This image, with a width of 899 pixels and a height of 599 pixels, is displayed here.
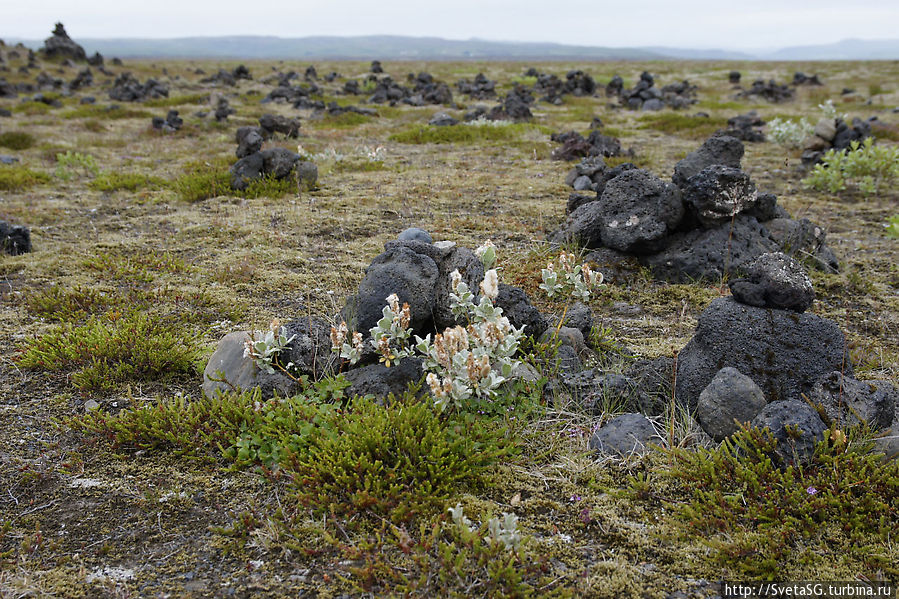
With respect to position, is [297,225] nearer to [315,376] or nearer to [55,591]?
[315,376]

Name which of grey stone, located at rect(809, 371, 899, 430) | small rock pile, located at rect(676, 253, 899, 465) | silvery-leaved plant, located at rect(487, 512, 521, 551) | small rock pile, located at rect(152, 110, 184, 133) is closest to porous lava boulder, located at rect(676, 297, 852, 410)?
small rock pile, located at rect(676, 253, 899, 465)

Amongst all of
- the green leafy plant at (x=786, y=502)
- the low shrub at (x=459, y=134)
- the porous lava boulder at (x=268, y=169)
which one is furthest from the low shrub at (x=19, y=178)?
the green leafy plant at (x=786, y=502)

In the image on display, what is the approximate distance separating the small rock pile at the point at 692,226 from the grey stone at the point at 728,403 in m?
3.37

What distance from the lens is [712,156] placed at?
346 inches

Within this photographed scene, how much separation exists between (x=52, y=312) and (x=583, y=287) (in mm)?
5838

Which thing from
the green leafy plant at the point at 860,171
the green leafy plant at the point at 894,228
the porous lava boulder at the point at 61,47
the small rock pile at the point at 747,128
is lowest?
the green leafy plant at the point at 894,228

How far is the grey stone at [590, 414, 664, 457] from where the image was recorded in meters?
4.10

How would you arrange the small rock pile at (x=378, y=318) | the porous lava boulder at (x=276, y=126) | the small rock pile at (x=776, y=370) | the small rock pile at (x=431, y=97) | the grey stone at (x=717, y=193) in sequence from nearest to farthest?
the small rock pile at (x=776, y=370)
the small rock pile at (x=378, y=318)
the grey stone at (x=717, y=193)
the porous lava boulder at (x=276, y=126)
the small rock pile at (x=431, y=97)

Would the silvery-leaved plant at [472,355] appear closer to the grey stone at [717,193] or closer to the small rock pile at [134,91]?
the grey stone at [717,193]

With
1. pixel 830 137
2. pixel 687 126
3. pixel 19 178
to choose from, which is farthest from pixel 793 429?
pixel 687 126

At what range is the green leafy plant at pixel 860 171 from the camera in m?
11.6

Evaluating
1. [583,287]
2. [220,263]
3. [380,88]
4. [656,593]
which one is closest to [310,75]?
[380,88]

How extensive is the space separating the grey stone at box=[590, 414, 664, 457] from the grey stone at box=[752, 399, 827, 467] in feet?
2.24

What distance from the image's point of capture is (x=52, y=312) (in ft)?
21.7
